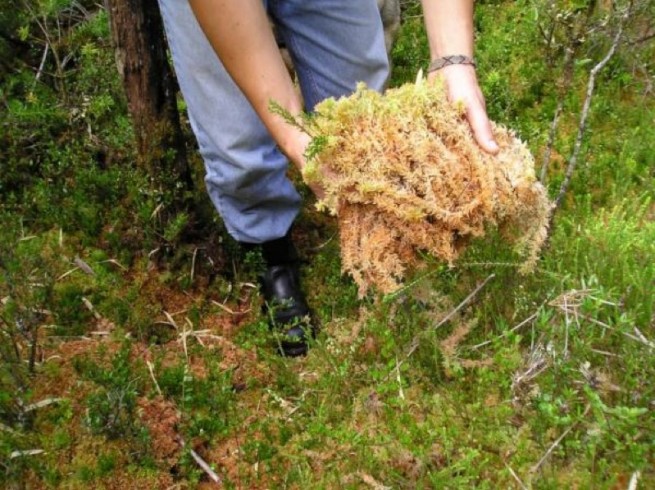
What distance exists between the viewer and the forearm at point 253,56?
188 cm

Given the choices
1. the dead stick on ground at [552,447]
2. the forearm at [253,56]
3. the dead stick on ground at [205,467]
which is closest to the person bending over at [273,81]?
the forearm at [253,56]

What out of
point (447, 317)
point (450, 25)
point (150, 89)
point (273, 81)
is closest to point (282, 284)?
point (447, 317)

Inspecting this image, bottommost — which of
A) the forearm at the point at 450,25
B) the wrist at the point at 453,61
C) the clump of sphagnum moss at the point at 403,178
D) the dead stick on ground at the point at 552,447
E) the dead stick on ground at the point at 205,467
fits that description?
the dead stick on ground at the point at 205,467

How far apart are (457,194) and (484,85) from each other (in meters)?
2.21

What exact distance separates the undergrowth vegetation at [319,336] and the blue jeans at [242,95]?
30 cm

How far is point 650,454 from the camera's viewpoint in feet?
6.52

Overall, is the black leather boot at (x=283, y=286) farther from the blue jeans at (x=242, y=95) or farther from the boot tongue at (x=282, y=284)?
the blue jeans at (x=242, y=95)

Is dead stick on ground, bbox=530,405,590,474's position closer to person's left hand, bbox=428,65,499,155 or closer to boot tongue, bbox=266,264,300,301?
person's left hand, bbox=428,65,499,155

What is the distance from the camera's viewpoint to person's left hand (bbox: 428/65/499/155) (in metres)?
1.99

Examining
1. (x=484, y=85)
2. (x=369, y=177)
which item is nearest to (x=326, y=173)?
(x=369, y=177)

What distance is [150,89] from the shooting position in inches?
116

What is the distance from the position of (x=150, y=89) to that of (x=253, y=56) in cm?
115

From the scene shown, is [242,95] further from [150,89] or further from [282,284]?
[282,284]

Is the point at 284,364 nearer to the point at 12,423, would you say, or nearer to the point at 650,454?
the point at 12,423
